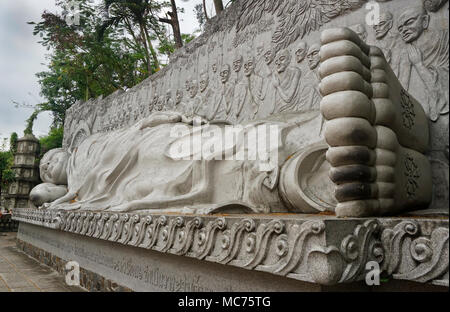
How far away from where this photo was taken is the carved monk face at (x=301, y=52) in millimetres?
3066

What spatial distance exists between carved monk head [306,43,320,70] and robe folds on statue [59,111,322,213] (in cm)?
61

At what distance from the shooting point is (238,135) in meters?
2.24

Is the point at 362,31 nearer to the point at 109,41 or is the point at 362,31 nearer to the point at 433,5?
the point at 433,5

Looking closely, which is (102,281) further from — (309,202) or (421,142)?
(421,142)

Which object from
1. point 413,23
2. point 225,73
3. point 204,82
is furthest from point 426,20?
point 204,82

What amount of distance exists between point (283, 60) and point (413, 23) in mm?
1196

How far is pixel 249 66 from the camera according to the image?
3.71m

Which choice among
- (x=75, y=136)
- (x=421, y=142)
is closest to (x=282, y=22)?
(x=421, y=142)

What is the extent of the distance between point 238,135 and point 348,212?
1.10 meters

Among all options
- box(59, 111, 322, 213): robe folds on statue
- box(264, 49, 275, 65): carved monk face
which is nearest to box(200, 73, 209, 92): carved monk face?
box(264, 49, 275, 65): carved monk face

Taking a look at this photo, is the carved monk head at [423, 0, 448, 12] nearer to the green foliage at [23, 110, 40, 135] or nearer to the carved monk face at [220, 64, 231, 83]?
the carved monk face at [220, 64, 231, 83]

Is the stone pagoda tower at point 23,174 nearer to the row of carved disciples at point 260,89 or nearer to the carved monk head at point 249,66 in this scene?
the row of carved disciples at point 260,89

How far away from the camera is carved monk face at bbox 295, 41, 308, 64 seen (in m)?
3.07

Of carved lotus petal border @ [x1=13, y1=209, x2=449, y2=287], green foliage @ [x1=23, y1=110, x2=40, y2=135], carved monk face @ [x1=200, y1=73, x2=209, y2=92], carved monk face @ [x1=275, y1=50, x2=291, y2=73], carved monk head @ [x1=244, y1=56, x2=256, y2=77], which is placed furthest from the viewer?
green foliage @ [x1=23, y1=110, x2=40, y2=135]
